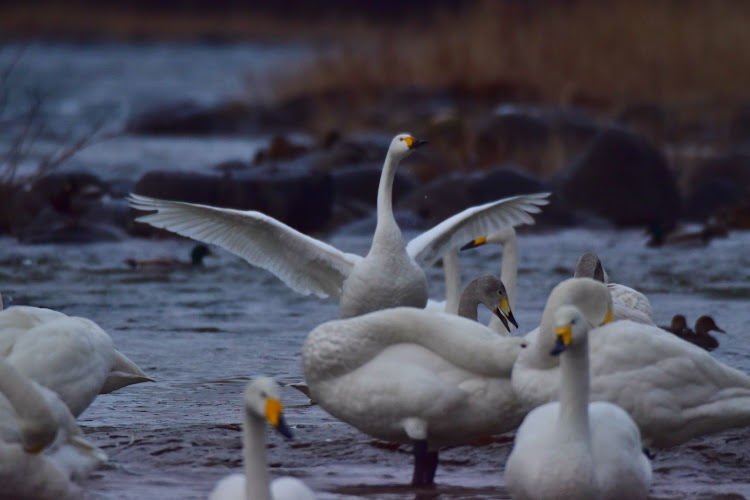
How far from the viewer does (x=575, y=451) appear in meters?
4.73

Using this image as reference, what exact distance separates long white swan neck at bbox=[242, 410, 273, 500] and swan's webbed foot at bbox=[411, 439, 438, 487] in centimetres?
118

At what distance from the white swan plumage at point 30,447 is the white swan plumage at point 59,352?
0.76 metres

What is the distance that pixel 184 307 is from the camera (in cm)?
1103

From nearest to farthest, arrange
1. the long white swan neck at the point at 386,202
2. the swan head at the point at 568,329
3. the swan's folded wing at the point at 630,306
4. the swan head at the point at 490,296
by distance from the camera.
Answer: the swan head at the point at 568,329 < the swan's folded wing at the point at 630,306 < the swan head at the point at 490,296 < the long white swan neck at the point at 386,202

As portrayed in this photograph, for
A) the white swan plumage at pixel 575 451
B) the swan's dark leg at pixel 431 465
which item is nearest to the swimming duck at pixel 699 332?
the swan's dark leg at pixel 431 465

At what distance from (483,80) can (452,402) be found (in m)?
19.9

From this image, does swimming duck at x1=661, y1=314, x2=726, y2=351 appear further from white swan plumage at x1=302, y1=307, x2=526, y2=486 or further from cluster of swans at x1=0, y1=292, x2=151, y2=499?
cluster of swans at x1=0, y1=292, x2=151, y2=499

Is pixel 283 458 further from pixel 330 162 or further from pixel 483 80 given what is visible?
pixel 483 80

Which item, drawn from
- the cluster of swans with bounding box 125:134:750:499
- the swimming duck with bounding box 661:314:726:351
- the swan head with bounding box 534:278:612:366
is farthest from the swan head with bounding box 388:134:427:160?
the swan head with bounding box 534:278:612:366

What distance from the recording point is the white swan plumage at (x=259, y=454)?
4.34 m

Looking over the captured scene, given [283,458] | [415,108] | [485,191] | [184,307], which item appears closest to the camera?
[283,458]

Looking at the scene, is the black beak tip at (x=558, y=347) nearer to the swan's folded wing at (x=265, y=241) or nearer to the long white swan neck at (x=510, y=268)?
the swan's folded wing at (x=265, y=241)

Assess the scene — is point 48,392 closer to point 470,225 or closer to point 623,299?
point 623,299

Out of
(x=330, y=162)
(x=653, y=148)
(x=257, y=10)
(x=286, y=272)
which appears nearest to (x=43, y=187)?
(x=330, y=162)
